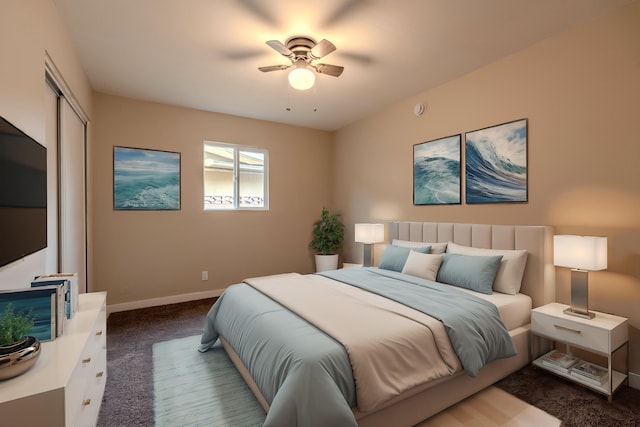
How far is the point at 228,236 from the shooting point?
4730 millimetres

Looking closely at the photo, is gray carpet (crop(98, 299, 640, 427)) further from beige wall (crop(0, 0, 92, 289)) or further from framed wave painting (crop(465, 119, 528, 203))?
framed wave painting (crop(465, 119, 528, 203))

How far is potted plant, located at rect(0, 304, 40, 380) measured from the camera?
1075 mm

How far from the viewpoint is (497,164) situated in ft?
10.2

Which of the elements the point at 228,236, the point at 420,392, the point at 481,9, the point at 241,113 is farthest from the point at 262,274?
the point at 481,9

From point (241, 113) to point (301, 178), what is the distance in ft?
4.80

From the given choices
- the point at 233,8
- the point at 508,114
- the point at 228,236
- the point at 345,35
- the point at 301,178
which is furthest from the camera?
the point at 301,178

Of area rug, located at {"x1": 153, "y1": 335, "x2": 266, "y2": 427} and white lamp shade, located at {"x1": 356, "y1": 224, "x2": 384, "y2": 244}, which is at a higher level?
white lamp shade, located at {"x1": 356, "y1": 224, "x2": 384, "y2": 244}

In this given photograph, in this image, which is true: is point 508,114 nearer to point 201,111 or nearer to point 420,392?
point 420,392

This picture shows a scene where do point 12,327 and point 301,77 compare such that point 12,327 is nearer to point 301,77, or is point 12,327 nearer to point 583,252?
point 301,77

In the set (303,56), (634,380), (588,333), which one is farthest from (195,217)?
(634,380)

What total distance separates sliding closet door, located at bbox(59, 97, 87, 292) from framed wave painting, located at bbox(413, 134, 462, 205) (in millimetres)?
3748

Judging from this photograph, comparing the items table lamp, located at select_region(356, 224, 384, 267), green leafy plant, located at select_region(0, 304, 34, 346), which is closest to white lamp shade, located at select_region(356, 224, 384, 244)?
table lamp, located at select_region(356, 224, 384, 267)

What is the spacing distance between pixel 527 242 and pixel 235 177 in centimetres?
396

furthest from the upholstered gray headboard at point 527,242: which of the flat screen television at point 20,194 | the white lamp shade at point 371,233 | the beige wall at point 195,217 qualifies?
the flat screen television at point 20,194
